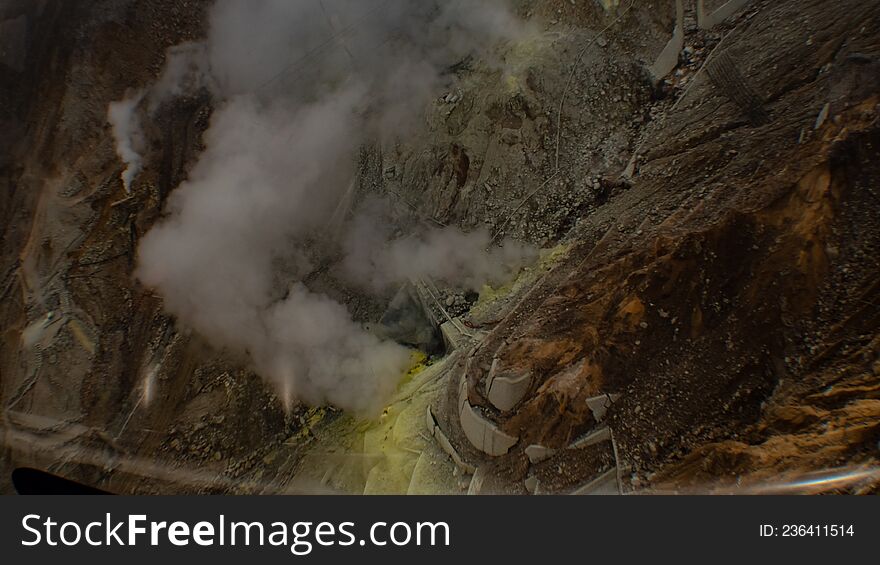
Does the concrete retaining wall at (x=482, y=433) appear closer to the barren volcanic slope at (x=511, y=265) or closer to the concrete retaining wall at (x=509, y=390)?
the barren volcanic slope at (x=511, y=265)

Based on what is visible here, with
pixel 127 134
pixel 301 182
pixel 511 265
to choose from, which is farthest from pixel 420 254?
pixel 127 134

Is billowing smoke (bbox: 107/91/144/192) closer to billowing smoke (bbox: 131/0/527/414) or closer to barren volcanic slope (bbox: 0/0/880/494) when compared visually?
barren volcanic slope (bbox: 0/0/880/494)

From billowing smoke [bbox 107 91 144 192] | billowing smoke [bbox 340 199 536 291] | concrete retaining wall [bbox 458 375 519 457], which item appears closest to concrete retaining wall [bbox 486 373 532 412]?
concrete retaining wall [bbox 458 375 519 457]

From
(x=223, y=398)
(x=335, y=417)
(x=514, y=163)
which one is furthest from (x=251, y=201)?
(x=514, y=163)

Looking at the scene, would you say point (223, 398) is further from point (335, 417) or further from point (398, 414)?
point (398, 414)

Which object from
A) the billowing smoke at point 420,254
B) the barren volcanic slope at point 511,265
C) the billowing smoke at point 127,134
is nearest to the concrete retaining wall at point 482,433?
the barren volcanic slope at point 511,265

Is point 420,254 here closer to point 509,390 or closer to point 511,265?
point 511,265
